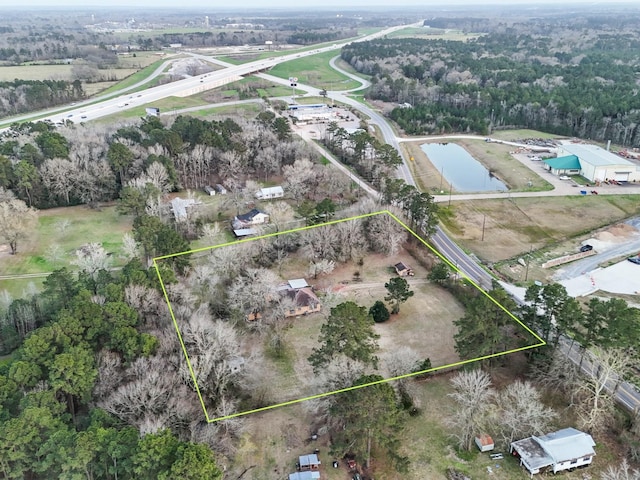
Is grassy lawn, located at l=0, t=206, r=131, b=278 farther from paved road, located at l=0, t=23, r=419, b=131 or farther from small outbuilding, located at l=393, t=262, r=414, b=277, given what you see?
paved road, located at l=0, t=23, r=419, b=131

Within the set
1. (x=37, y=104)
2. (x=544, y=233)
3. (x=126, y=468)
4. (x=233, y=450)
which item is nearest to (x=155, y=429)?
(x=126, y=468)

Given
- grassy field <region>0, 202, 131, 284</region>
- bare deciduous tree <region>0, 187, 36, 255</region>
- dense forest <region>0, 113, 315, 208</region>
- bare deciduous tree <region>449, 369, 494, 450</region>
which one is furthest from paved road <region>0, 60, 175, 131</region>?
bare deciduous tree <region>449, 369, 494, 450</region>

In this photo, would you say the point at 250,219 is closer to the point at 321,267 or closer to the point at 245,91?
the point at 321,267

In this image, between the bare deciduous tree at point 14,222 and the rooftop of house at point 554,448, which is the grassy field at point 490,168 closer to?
the rooftop of house at point 554,448

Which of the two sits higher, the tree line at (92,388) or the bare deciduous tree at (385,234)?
the tree line at (92,388)

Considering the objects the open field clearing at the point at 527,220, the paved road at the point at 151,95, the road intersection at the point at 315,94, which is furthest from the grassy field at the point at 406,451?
the paved road at the point at 151,95

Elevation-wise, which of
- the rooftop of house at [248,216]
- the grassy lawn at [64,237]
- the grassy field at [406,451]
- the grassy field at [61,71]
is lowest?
the grassy field at [406,451]

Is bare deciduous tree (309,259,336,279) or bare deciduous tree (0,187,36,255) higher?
bare deciduous tree (0,187,36,255)
